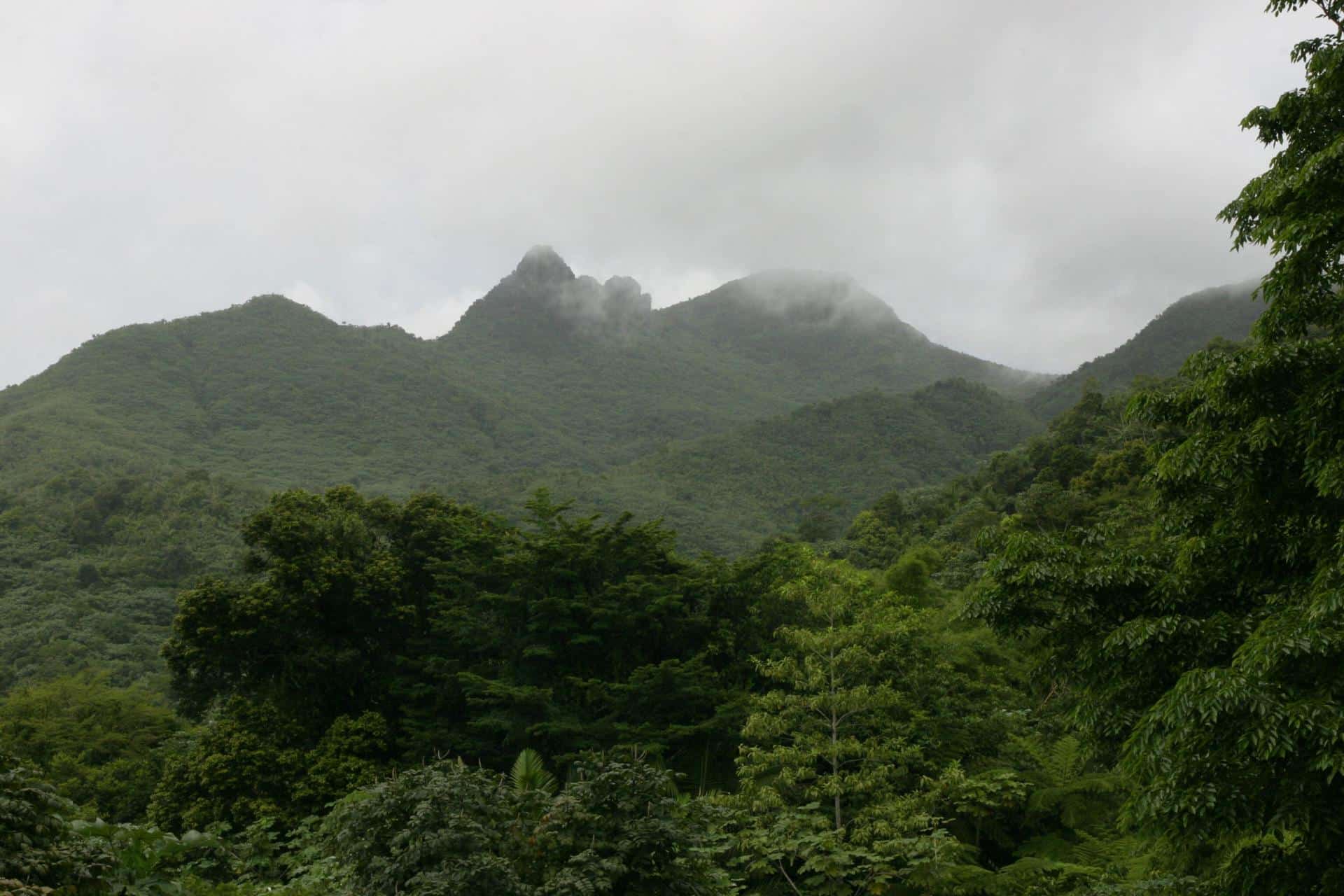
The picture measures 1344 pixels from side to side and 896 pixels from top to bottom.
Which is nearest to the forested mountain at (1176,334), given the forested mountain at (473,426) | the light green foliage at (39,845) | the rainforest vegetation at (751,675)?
the forested mountain at (473,426)

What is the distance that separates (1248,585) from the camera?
19.1ft

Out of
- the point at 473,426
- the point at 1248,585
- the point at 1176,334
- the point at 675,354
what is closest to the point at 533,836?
the point at 1248,585

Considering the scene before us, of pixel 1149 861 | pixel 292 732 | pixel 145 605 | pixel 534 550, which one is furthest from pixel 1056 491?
pixel 145 605

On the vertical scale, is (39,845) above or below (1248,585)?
below

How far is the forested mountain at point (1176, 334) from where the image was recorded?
62.6m

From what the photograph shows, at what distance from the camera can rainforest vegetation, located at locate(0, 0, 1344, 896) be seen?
5.05 m

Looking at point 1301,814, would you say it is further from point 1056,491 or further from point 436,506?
point 1056,491

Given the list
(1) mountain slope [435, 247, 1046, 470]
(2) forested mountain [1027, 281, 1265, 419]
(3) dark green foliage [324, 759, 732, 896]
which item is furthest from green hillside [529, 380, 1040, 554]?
(3) dark green foliage [324, 759, 732, 896]

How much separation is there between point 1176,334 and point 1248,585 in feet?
230

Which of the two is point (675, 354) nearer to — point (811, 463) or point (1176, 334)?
point (811, 463)

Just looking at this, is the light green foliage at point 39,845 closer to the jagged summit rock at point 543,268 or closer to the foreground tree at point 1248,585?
the foreground tree at point 1248,585

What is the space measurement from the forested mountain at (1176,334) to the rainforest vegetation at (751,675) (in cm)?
2626

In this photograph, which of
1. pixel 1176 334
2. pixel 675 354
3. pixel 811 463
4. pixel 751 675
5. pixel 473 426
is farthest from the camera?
pixel 675 354

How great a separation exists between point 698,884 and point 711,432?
3533 inches
